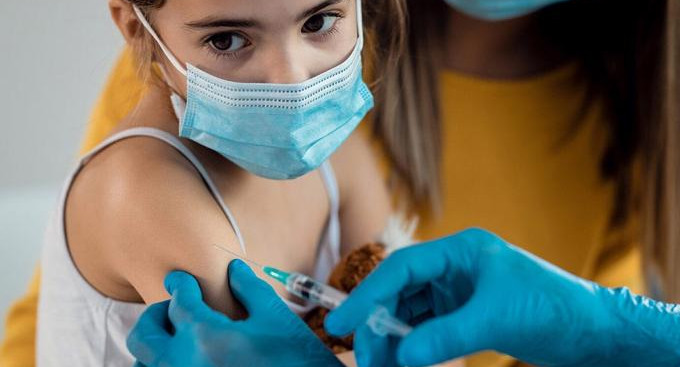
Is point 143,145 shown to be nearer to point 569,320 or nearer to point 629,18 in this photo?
point 569,320

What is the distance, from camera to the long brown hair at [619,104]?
1.69 metres

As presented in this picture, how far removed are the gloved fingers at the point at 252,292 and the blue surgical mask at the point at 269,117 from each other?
0.43 feet

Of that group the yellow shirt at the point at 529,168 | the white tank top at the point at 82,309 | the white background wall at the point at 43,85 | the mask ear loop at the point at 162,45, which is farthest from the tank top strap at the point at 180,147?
the white background wall at the point at 43,85

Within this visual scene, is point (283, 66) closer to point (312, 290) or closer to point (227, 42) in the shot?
point (227, 42)

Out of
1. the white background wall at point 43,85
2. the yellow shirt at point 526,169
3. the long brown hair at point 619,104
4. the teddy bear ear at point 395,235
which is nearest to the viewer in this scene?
the teddy bear ear at point 395,235

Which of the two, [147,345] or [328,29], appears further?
[328,29]

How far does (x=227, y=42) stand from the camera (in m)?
1.08

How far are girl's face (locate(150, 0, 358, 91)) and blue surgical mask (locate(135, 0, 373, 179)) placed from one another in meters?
0.01

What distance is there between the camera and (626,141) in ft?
6.06

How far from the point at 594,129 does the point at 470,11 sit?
1.60ft

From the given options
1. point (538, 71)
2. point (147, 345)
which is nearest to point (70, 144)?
point (538, 71)

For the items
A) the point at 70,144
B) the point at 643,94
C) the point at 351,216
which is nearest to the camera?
the point at 351,216

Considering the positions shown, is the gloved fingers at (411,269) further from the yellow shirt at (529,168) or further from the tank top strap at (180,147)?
the yellow shirt at (529,168)

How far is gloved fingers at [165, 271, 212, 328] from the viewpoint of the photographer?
1.00 meters
